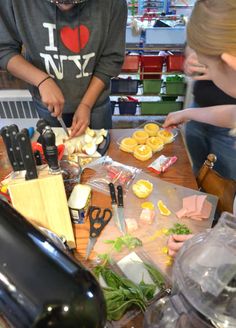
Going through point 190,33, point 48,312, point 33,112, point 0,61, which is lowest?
point 33,112

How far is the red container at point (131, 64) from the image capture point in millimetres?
2230

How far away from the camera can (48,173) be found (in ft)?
2.15

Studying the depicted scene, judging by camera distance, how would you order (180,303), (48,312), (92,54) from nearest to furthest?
(48,312)
(180,303)
(92,54)

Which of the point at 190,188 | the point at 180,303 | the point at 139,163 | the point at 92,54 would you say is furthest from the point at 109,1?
Result: the point at 180,303

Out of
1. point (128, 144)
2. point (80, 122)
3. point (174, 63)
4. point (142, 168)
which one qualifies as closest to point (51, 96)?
point (80, 122)

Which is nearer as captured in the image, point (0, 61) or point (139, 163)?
Answer: point (139, 163)

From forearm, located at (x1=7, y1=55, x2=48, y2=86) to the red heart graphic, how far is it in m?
0.16

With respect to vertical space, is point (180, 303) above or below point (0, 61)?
below

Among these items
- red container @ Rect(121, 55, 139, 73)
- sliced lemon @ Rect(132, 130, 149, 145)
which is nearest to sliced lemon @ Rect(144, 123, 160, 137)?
sliced lemon @ Rect(132, 130, 149, 145)

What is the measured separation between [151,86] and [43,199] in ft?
6.43

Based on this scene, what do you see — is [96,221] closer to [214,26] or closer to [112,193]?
[112,193]

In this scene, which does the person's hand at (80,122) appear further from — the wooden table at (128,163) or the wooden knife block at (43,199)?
the wooden knife block at (43,199)

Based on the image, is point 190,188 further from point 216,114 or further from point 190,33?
point 190,33

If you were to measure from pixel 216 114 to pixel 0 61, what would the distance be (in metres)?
0.94
